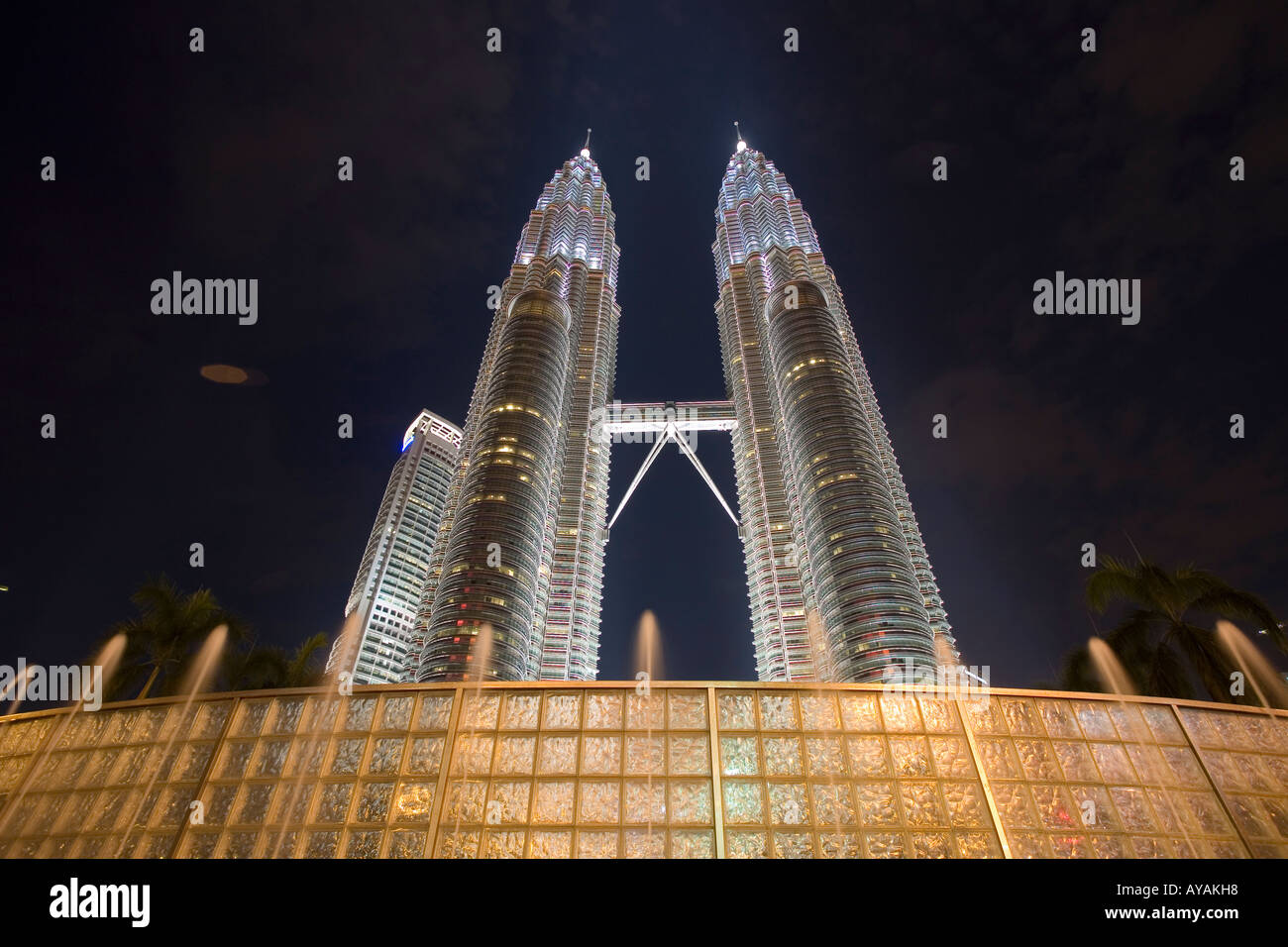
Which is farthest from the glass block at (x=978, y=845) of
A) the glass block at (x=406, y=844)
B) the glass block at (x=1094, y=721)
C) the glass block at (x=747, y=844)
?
the glass block at (x=406, y=844)

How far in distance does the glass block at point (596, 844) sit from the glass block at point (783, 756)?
2.60 meters

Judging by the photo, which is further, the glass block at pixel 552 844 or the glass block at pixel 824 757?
Answer: the glass block at pixel 824 757

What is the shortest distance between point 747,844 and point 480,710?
469 cm

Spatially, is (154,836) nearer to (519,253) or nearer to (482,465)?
(482,465)

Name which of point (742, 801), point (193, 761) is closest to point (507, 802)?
→ point (742, 801)

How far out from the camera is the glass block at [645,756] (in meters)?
10.0

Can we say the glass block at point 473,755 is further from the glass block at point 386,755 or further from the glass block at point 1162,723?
the glass block at point 1162,723

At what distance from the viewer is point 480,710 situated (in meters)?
10.6

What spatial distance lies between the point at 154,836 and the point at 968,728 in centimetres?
1300

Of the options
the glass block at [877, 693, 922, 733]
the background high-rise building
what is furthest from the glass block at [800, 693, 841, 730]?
the background high-rise building

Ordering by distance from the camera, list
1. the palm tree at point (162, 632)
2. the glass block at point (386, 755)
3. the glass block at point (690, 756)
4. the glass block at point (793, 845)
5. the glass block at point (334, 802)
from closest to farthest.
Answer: the glass block at point (793, 845) → the glass block at point (334, 802) → the glass block at point (690, 756) → the glass block at point (386, 755) → the palm tree at point (162, 632)

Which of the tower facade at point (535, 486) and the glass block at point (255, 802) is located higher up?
the tower facade at point (535, 486)
